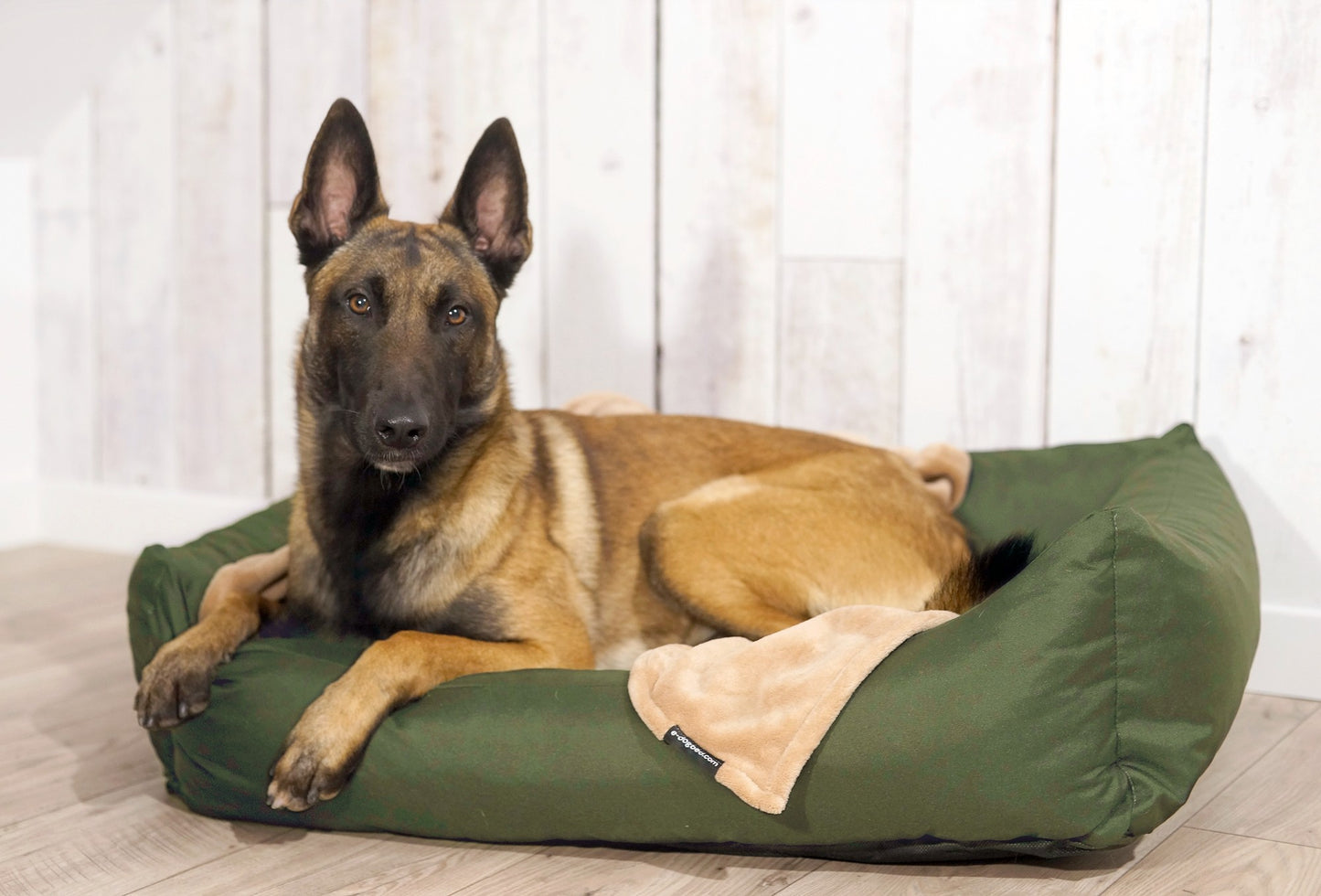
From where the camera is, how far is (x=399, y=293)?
255cm

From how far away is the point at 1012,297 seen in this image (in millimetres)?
3689

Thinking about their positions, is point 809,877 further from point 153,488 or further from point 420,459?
point 153,488

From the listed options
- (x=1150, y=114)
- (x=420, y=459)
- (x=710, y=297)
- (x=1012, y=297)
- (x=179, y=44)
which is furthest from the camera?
(x=179, y=44)

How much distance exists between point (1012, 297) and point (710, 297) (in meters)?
0.98

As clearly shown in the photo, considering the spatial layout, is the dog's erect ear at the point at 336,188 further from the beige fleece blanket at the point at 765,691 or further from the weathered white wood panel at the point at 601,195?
the weathered white wood panel at the point at 601,195

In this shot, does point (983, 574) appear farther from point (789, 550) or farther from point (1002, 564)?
point (789, 550)

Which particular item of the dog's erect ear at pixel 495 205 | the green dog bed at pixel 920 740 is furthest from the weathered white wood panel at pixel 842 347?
the green dog bed at pixel 920 740

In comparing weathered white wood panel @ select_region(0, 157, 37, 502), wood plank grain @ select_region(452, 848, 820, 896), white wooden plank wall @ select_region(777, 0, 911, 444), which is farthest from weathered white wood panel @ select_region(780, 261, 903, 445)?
weathered white wood panel @ select_region(0, 157, 37, 502)

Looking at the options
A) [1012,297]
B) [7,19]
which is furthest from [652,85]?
[7,19]

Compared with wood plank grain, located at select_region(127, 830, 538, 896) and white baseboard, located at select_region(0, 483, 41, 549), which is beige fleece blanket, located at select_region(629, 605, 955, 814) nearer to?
wood plank grain, located at select_region(127, 830, 538, 896)

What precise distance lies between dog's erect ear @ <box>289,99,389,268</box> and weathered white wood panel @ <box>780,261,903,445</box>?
1.62 meters

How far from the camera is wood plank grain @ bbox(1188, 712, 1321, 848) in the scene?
8.09 feet

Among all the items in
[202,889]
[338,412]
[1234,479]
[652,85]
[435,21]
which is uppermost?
[435,21]

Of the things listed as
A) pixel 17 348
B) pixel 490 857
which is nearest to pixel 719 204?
pixel 490 857
